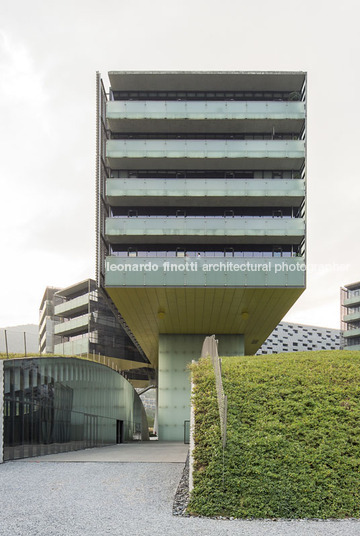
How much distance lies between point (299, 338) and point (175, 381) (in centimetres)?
8273

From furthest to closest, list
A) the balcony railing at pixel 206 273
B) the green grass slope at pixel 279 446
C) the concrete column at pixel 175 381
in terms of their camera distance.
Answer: the concrete column at pixel 175 381, the balcony railing at pixel 206 273, the green grass slope at pixel 279 446

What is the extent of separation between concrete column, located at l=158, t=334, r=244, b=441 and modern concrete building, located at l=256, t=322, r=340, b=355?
2838 inches

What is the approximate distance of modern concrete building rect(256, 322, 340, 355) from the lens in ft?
355

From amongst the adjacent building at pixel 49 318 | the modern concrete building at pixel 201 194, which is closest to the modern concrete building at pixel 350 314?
the adjacent building at pixel 49 318

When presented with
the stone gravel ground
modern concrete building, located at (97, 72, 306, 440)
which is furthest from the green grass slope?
modern concrete building, located at (97, 72, 306, 440)

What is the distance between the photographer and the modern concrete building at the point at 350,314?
88188 millimetres

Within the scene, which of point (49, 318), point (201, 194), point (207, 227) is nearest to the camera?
point (207, 227)

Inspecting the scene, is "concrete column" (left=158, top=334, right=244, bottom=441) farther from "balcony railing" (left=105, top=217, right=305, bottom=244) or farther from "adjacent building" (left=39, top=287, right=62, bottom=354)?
"adjacent building" (left=39, top=287, right=62, bottom=354)

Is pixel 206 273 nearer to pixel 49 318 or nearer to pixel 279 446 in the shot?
pixel 279 446

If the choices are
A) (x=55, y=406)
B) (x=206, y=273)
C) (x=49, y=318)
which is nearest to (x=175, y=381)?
(x=206, y=273)

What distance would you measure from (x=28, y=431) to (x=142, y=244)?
16.1 metres

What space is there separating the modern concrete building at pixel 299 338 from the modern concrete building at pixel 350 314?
57.3 ft

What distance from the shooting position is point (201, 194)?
28.8 m

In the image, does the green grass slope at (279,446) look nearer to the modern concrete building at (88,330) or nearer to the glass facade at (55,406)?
the glass facade at (55,406)
